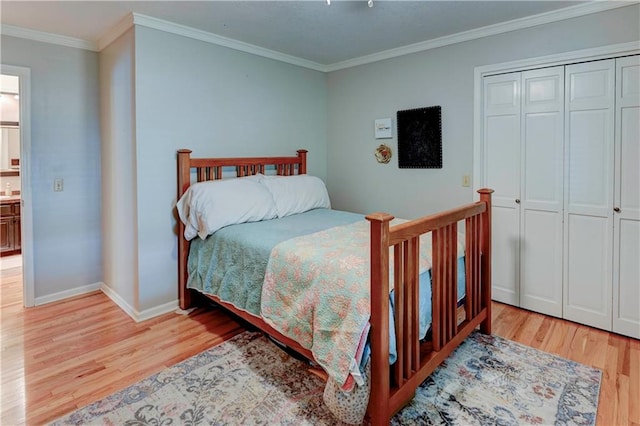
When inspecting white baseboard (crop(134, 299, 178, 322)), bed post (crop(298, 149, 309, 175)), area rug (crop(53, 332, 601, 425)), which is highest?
bed post (crop(298, 149, 309, 175))

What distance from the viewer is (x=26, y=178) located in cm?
311

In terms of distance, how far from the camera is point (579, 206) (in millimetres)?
2732

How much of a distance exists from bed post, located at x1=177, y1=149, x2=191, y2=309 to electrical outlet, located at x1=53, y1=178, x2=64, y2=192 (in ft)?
4.00

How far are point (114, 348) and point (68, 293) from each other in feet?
4.44

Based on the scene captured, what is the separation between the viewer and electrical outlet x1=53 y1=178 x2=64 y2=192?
10.7 feet

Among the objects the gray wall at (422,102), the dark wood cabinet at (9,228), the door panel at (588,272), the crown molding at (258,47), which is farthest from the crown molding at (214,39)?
the dark wood cabinet at (9,228)

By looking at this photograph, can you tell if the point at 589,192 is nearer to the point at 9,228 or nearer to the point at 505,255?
the point at 505,255

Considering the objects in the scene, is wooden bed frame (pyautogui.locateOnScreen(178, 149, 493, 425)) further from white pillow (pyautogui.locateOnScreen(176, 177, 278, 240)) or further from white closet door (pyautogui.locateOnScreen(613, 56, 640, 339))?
white closet door (pyautogui.locateOnScreen(613, 56, 640, 339))

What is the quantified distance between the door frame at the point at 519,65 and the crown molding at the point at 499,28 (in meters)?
0.26

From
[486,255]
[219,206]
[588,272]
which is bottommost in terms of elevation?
[588,272]

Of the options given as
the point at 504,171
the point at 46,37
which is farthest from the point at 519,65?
the point at 46,37

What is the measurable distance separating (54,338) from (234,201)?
1.64 metres

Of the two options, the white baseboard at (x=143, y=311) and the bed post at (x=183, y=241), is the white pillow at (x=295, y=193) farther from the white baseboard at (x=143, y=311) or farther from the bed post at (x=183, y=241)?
the white baseboard at (x=143, y=311)

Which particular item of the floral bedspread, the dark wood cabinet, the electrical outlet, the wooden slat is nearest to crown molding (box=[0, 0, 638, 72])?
the electrical outlet
